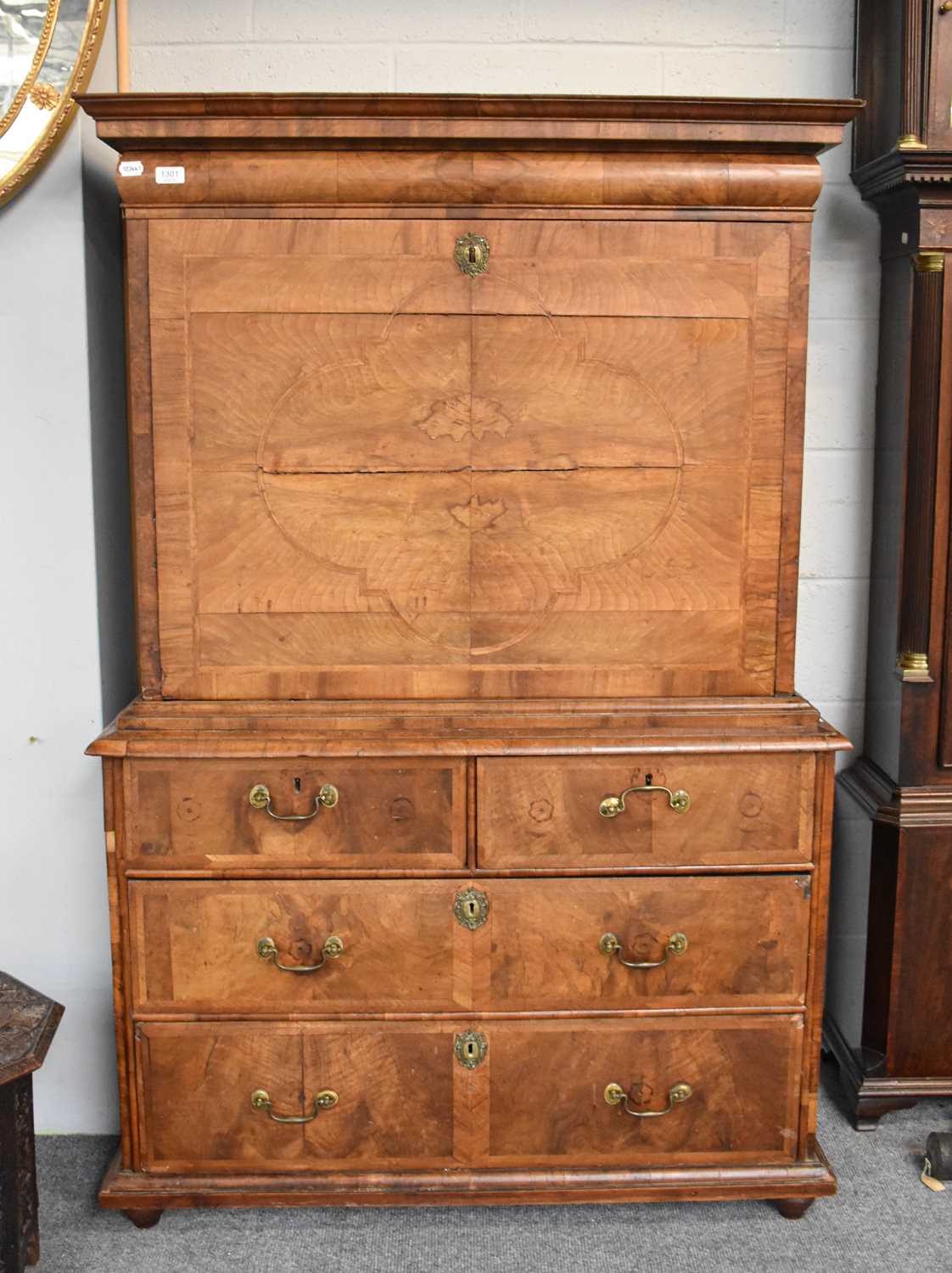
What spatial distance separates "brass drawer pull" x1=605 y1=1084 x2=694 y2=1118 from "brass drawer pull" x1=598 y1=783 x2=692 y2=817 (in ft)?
1.67

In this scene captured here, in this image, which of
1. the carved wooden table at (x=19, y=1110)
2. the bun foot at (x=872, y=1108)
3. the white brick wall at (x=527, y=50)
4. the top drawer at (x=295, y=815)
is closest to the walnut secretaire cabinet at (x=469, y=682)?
the top drawer at (x=295, y=815)

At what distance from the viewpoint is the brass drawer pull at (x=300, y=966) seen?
204 centimetres

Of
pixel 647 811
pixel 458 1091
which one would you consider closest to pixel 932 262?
pixel 647 811

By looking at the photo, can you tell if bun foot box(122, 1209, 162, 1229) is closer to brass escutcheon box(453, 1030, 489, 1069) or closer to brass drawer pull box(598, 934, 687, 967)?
brass escutcheon box(453, 1030, 489, 1069)

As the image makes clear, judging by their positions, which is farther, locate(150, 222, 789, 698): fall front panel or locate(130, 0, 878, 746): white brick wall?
locate(130, 0, 878, 746): white brick wall

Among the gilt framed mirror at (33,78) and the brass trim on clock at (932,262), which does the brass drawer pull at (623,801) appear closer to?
the brass trim on clock at (932,262)

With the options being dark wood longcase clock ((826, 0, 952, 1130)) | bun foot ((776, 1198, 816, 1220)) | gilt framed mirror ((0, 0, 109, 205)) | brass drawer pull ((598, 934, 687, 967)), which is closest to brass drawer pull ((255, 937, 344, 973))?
brass drawer pull ((598, 934, 687, 967))

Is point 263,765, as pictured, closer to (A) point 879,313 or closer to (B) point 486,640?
(B) point 486,640

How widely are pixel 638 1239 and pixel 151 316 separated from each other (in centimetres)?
186

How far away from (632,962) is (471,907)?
31 centimetres

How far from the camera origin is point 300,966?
6.73 feet

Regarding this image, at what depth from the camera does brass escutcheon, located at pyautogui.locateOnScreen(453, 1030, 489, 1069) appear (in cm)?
207

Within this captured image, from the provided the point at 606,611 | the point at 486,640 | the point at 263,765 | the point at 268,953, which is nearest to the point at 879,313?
the point at 606,611

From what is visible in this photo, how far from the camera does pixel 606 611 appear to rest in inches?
81.2
